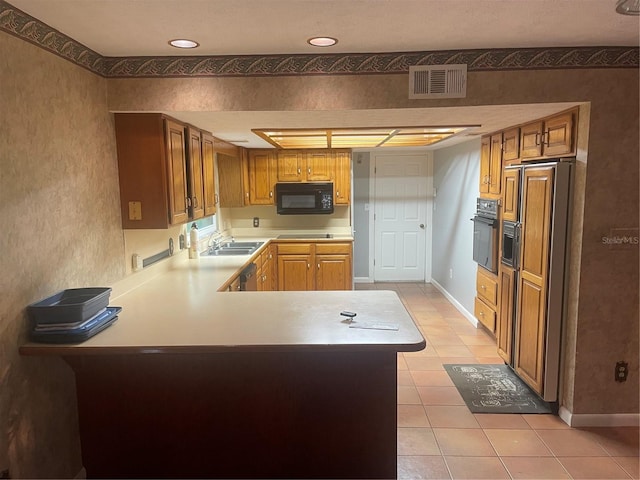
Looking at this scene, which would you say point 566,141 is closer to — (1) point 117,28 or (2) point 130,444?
(1) point 117,28

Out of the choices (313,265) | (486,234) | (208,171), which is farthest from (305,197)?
(486,234)

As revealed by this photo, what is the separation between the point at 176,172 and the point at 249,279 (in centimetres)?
134

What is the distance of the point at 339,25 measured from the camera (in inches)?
77.4

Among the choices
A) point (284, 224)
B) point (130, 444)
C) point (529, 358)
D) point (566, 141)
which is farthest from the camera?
point (284, 224)

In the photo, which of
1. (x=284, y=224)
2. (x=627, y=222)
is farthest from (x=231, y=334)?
(x=284, y=224)

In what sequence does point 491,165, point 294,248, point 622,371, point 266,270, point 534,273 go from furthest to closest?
point 294,248
point 266,270
point 491,165
point 534,273
point 622,371

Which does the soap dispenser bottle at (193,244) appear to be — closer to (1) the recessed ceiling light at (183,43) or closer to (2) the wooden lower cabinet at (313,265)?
(2) the wooden lower cabinet at (313,265)

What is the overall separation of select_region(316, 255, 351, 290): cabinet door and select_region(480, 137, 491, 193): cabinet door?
5.83 feet

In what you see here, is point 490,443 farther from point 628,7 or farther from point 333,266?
point 333,266

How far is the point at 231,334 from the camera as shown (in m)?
1.93

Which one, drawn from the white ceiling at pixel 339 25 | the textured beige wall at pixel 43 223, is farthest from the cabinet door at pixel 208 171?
the textured beige wall at pixel 43 223

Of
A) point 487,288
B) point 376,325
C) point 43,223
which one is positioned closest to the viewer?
point 43,223

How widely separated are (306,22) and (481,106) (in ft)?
3.79

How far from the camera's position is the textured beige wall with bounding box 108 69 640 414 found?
2.43 m
